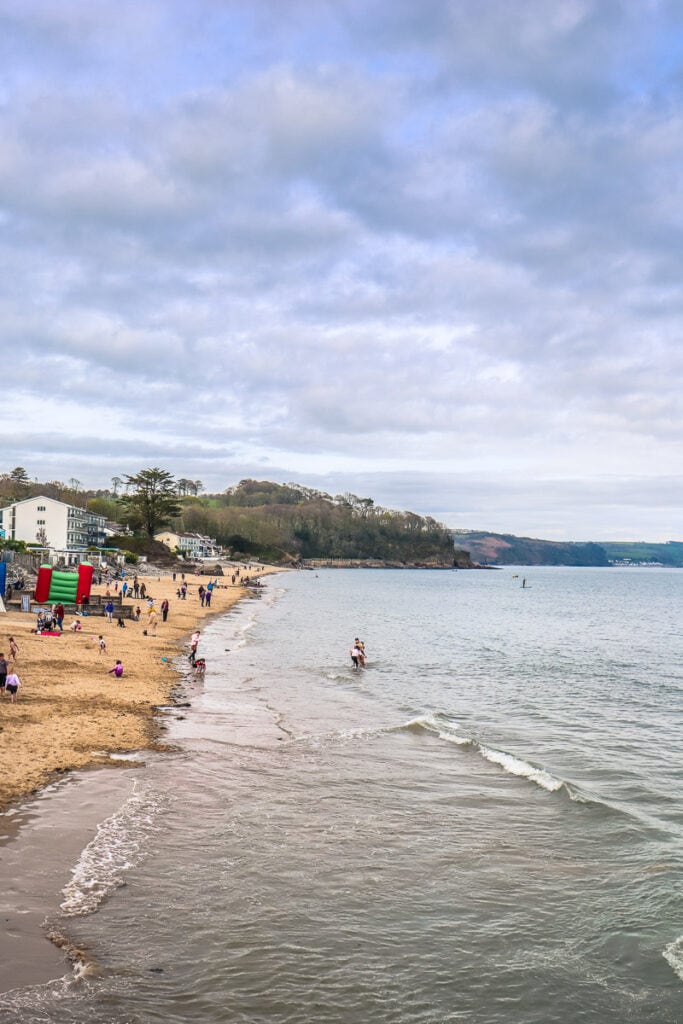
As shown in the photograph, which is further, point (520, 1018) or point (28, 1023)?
point (520, 1018)

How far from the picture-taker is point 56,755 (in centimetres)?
1742

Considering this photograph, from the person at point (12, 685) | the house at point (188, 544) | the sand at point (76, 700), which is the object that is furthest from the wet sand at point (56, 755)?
the house at point (188, 544)

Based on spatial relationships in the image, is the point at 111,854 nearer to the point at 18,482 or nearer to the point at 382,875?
the point at 382,875

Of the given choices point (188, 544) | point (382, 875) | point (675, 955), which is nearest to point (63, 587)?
point (382, 875)

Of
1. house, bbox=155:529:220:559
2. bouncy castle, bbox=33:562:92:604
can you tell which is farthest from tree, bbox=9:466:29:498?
bouncy castle, bbox=33:562:92:604

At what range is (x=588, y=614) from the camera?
85.5 meters

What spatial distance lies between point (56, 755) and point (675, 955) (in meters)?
13.5

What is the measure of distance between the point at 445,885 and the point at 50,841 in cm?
677

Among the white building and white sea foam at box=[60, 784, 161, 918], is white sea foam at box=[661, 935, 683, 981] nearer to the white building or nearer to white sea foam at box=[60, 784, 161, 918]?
white sea foam at box=[60, 784, 161, 918]

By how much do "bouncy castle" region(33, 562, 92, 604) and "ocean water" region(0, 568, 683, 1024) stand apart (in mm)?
22900

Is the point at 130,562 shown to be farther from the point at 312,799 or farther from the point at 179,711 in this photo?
the point at 312,799

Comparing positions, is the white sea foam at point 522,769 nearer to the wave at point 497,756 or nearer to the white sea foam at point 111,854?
the wave at point 497,756

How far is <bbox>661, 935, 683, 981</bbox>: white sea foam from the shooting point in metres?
9.83

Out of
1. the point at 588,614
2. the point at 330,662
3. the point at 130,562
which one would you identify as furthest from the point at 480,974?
the point at 130,562
